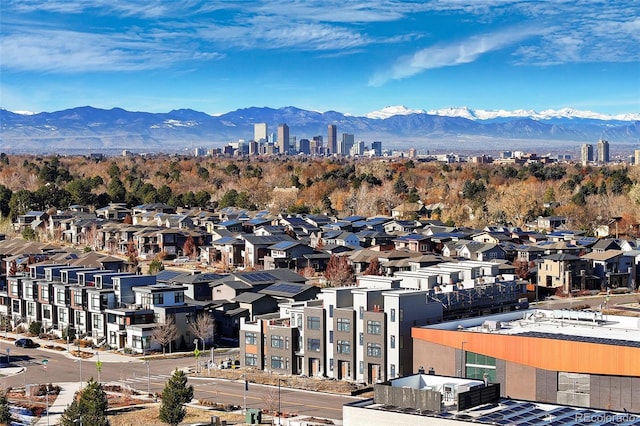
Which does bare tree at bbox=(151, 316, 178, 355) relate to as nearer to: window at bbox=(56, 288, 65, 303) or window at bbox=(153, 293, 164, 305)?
window at bbox=(153, 293, 164, 305)

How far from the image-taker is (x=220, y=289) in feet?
137

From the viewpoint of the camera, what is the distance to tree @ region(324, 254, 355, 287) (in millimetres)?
48153

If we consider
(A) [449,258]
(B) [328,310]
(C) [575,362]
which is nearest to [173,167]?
(A) [449,258]

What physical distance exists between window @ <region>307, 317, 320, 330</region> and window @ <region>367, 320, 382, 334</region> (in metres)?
1.92

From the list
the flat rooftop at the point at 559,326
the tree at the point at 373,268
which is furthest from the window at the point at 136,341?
the tree at the point at 373,268

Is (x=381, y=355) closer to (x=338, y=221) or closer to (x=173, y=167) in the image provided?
(x=338, y=221)

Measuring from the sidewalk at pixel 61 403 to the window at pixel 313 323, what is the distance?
7.02m

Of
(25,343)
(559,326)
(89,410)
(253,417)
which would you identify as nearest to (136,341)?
(25,343)

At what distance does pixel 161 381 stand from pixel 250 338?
128 inches

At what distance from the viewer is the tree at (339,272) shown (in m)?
48.2

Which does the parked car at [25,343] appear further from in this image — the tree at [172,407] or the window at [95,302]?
the tree at [172,407]

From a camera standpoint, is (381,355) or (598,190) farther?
(598,190)

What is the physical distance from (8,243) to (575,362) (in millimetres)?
38024

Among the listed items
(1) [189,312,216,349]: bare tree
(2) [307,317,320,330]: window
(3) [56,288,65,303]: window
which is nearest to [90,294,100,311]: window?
(3) [56,288,65,303]: window
